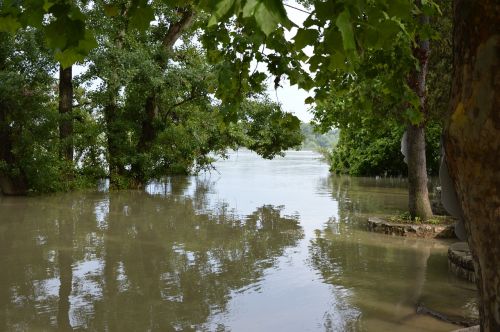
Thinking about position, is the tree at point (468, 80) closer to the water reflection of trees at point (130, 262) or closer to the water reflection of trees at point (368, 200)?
the water reflection of trees at point (130, 262)

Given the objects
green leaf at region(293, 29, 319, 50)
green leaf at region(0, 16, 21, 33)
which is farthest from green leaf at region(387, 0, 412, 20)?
green leaf at region(0, 16, 21, 33)

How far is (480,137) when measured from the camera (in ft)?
6.57

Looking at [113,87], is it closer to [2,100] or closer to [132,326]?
[2,100]

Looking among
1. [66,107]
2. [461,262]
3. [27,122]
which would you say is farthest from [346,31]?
[66,107]

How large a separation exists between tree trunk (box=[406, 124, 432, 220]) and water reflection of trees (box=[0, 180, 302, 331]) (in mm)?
2862

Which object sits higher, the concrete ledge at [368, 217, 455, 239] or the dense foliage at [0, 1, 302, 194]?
the dense foliage at [0, 1, 302, 194]

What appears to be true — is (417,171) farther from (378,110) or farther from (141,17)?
(141,17)

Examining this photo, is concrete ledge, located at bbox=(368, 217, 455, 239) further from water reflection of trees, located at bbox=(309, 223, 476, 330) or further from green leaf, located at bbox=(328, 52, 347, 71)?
green leaf, located at bbox=(328, 52, 347, 71)

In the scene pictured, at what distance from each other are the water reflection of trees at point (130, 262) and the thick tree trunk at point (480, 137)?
4051 millimetres

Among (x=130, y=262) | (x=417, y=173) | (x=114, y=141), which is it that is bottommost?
(x=130, y=262)

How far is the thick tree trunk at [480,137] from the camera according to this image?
6.50 ft

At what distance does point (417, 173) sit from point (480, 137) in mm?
10078

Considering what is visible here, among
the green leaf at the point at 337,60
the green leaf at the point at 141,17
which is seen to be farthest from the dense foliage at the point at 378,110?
the green leaf at the point at 141,17

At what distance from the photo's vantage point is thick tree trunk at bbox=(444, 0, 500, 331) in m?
1.98
